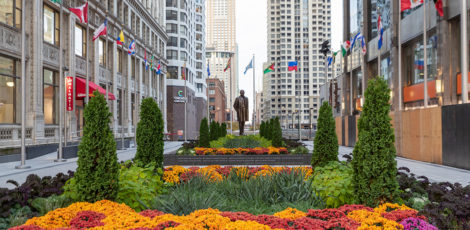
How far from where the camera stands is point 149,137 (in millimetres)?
9695

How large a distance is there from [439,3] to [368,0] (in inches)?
576

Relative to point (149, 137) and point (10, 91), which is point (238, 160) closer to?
point (149, 137)

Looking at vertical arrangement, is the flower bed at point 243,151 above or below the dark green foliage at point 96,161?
below

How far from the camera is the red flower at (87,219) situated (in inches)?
202

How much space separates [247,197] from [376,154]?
272 cm

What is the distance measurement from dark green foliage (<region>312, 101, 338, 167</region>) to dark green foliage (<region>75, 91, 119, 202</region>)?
6.10 m

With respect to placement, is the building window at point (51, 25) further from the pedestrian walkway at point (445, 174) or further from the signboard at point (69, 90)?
the pedestrian walkway at point (445, 174)

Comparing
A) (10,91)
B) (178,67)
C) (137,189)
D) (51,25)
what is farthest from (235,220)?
(178,67)

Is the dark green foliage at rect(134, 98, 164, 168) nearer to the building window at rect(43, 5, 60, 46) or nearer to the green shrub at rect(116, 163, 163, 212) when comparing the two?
the green shrub at rect(116, 163, 163, 212)

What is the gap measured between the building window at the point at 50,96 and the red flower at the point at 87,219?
21.2 metres

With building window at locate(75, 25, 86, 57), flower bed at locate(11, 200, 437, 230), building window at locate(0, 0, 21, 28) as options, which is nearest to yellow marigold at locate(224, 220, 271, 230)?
flower bed at locate(11, 200, 437, 230)

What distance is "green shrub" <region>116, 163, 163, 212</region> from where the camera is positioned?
277 inches

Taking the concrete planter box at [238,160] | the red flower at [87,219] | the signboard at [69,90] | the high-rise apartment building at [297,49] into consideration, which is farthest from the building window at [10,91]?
the high-rise apartment building at [297,49]

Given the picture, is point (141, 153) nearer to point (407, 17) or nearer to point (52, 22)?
point (52, 22)
